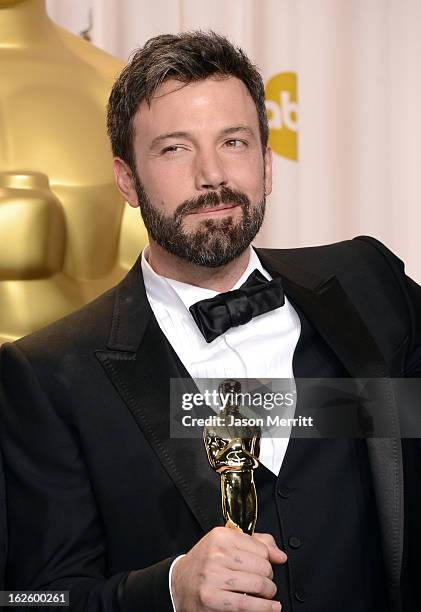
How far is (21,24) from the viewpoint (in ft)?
6.63

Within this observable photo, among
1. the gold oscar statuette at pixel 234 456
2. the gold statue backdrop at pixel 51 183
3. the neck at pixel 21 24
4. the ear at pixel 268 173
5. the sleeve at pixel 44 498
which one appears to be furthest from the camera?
the neck at pixel 21 24

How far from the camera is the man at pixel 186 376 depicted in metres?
1.51

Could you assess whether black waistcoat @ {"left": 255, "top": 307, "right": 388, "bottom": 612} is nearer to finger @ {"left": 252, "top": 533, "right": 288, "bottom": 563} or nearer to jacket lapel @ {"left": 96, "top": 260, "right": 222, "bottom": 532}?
jacket lapel @ {"left": 96, "top": 260, "right": 222, "bottom": 532}

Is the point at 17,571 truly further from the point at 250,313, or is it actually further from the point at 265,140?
the point at 265,140

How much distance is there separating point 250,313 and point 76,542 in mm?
391

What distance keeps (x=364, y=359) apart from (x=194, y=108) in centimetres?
40

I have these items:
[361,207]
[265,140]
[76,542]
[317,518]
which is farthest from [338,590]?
[361,207]

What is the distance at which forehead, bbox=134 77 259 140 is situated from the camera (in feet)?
5.22

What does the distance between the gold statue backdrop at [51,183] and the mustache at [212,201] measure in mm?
371

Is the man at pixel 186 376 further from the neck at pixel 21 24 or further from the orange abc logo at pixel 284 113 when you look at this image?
the orange abc logo at pixel 284 113

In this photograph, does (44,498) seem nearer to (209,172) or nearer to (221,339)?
(221,339)

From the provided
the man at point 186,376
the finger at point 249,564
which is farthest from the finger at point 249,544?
the man at point 186,376

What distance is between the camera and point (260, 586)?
1.19 metres

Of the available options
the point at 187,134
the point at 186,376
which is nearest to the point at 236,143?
the point at 187,134
